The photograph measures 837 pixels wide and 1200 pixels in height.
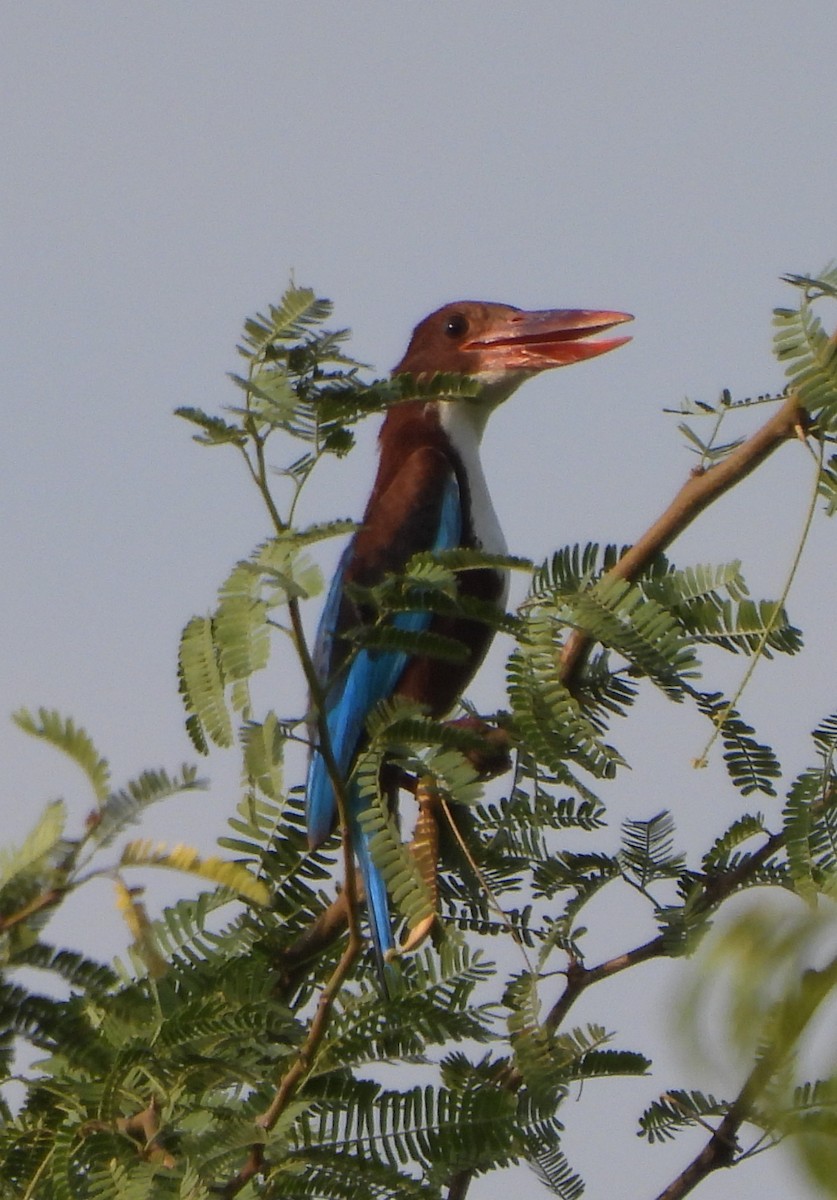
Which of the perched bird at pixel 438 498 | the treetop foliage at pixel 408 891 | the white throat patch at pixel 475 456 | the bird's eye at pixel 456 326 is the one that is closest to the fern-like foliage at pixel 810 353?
the treetop foliage at pixel 408 891

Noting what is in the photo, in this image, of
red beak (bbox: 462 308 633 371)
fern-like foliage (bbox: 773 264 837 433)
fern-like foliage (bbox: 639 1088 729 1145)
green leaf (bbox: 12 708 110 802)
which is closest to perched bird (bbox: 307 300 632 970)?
red beak (bbox: 462 308 633 371)

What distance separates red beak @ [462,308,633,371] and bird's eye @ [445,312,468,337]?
8 centimetres

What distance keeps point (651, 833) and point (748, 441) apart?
0.80 m

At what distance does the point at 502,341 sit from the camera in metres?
5.66

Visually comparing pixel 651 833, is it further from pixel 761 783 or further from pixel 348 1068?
pixel 348 1068

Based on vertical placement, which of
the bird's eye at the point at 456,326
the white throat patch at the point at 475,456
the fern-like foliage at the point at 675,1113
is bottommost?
the fern-like foliage at the point at 675,1113

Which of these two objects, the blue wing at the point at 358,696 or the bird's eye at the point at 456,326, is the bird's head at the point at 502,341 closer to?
the bird's eye at the point at 456,326

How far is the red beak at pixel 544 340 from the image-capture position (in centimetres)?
541

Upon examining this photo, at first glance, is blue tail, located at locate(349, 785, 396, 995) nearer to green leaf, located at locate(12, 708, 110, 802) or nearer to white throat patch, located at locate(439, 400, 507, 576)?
white throat patch, located at locate(439, 400, 507, 576)

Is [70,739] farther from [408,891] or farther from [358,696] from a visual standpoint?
[358,696]

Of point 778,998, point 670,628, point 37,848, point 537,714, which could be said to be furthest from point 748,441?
point 778,998

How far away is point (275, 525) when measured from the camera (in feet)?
7.63

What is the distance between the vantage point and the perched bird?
4.64 m

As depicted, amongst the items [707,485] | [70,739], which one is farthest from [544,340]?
[70,739]
